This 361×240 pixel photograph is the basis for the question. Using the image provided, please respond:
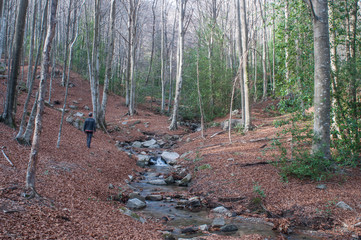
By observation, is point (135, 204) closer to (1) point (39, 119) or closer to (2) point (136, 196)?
(2) point (136, 196)

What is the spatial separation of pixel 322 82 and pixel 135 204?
6.14 metres

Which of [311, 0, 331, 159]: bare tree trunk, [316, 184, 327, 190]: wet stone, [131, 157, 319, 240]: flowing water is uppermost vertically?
[311, 0, 331, 159]: bare tree trunk

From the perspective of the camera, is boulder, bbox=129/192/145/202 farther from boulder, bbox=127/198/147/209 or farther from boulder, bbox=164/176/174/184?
boulder, bbox=164/176/174/184

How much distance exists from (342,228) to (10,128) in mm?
10563

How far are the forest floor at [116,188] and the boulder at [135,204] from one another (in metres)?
0.27

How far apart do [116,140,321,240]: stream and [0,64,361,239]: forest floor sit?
0.97 ft

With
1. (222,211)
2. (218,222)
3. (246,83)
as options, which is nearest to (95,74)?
(246,83)

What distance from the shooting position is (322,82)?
7227mm

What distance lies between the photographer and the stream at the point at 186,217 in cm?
528

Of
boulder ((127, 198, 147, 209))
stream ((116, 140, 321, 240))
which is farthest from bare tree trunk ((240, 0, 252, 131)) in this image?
boulder ((127, 198, 147, 209))

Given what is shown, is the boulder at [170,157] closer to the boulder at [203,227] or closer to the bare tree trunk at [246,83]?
the bare tree trunk at [246,83]

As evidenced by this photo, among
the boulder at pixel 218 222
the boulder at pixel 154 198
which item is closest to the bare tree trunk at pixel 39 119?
the boulder at pixel 154 198

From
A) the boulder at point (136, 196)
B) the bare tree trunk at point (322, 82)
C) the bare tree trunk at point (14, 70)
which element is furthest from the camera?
the bare tree trunk at point (14, 70)

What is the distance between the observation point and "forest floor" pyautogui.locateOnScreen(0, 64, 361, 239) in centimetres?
420
